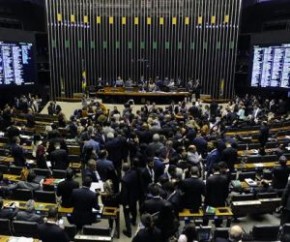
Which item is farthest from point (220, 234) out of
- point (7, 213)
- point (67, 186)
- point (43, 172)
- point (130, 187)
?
point (43, 172)

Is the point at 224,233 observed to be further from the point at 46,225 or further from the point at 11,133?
the point at 11,133

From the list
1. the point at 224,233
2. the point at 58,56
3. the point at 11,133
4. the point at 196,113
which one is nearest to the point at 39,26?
the point at 58,56

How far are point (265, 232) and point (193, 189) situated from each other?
4.41ft

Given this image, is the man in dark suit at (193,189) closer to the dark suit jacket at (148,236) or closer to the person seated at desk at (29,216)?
the dark suit jacket at (148,236)

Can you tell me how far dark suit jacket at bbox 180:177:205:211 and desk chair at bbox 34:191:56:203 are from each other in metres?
2.44

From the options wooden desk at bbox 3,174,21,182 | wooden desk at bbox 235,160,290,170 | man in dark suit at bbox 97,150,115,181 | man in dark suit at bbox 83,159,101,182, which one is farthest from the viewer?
wooden desk at bbox 235,160,290,170

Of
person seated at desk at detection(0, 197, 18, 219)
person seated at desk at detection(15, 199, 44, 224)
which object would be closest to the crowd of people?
person seated at desk at detection(15, 199, 44, 224)

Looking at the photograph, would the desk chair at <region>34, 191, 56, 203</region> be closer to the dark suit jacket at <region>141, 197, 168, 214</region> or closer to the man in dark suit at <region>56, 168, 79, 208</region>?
the man in dark suit at <region>56, 168, 79, 208</region>

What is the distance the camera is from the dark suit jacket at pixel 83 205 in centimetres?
577

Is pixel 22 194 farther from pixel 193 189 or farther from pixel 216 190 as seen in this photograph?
pixel 216 190

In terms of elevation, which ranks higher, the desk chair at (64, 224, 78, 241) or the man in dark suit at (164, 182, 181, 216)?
the man in dark suit at (164, 182, 181, 216)

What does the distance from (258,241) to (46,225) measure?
3.07m

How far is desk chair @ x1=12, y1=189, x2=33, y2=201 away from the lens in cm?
668

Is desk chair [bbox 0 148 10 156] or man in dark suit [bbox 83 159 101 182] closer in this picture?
man in dark suit [bbox 83 159 101 182]
